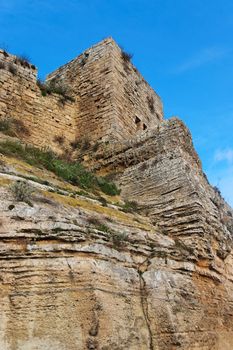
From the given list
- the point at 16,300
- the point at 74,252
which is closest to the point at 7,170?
the point at 74,252

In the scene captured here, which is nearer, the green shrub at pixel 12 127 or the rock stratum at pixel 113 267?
the rock stratum at pixel 113 267

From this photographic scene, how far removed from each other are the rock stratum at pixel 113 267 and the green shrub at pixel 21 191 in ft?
0.22

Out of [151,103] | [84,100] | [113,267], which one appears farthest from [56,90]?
[113,267]

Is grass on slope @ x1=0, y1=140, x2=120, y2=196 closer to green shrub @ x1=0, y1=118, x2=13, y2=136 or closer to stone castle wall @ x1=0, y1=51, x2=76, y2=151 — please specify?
green shrub @ x1=0, y1=118, x2=13, y2=136

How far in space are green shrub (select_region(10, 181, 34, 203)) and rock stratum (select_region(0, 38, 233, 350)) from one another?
7 centimetres

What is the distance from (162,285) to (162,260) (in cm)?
52

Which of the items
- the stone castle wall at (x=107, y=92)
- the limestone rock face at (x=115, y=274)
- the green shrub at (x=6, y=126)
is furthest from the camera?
the stone castle wall at (x=107, y=92)

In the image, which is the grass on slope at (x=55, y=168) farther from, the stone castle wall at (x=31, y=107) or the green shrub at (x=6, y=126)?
the stone castle wall at (x=31, y=107)

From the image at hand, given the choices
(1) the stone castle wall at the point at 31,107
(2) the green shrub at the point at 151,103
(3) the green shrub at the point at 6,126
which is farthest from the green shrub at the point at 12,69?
(2) the green shrub at the point at 151,103

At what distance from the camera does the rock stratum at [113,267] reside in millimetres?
4383

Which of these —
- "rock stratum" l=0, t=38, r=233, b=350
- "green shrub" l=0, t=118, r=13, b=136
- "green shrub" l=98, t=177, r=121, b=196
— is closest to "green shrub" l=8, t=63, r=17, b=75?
"green shrub" l=0, t=118, r=13, b=136

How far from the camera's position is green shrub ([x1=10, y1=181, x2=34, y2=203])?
5.40 metres

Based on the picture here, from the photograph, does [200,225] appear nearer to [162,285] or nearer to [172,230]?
[172,230]

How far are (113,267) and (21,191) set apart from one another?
1.58 metres
